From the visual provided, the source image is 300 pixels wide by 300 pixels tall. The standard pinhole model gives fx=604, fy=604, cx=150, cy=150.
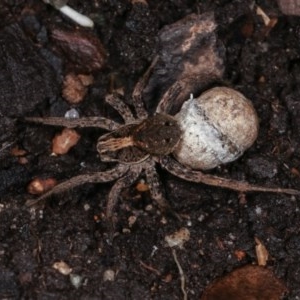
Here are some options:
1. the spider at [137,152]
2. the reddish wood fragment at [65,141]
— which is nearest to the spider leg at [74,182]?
the spider at [137,152]

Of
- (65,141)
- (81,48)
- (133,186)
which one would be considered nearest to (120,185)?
(133,186)

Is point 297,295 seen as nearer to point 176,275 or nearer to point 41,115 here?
point 176,275

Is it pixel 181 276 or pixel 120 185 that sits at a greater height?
pixel 120 185

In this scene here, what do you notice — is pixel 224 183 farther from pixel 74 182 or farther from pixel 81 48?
pixel 81 48

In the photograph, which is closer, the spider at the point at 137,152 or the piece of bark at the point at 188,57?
the spider at the point at 137,152

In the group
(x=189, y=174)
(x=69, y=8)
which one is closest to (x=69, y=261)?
(x=189, y=174)

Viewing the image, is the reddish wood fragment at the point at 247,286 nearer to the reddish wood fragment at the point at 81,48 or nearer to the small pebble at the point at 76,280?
the small pebble at the point at 76,280

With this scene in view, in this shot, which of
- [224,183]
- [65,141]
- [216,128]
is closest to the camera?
[216,128]
